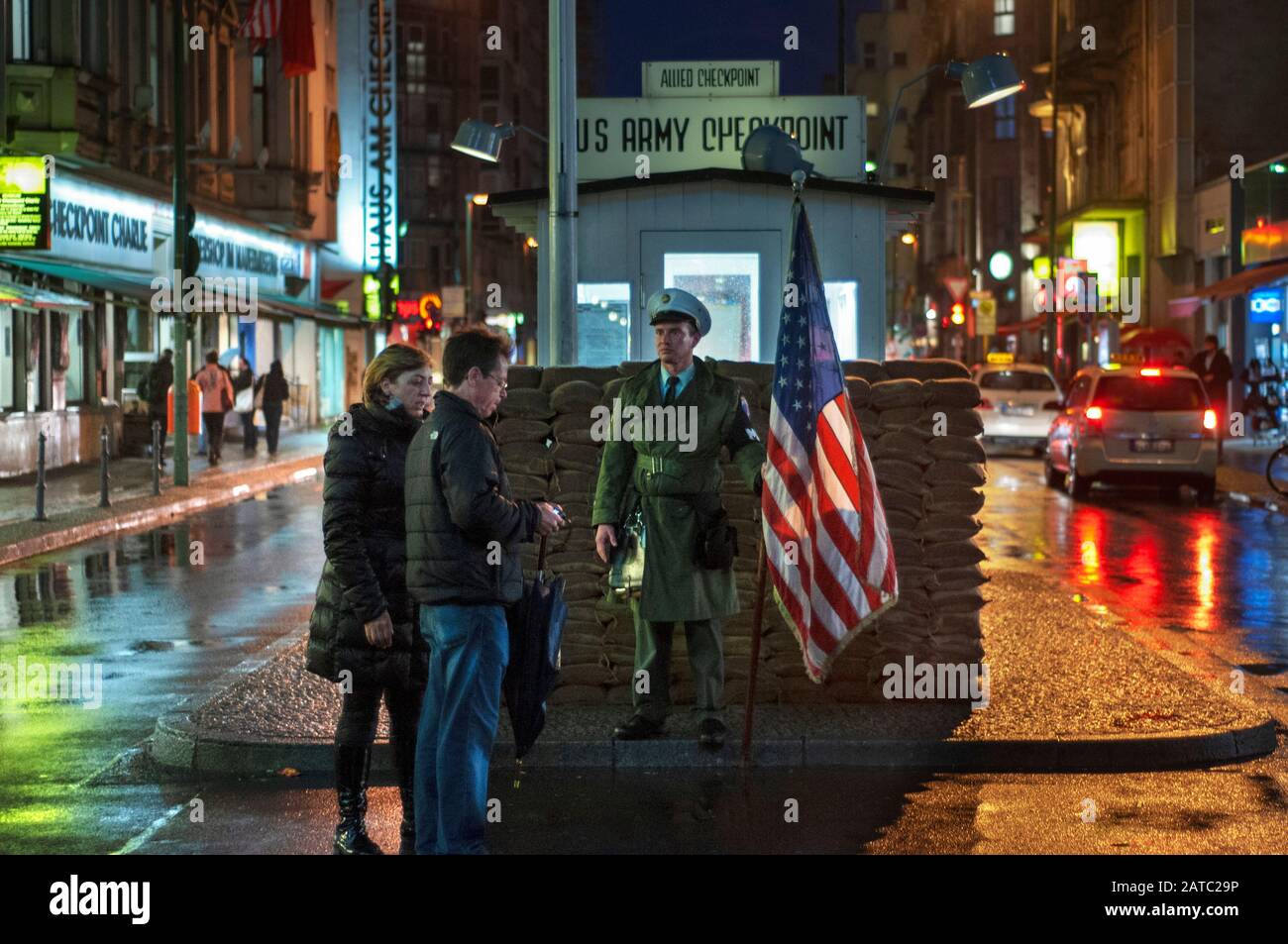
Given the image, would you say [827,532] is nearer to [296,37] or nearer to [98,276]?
[98,276]

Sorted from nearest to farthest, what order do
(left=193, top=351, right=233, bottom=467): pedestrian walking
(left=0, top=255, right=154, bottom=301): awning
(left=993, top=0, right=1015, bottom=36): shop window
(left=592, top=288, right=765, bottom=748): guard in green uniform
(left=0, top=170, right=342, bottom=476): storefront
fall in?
(left=592, top=288, right=765, bottom=748): guard in green uniform → (left=0, top=255, right=154, bottom=301): awning → (left=0, top=170, right=342, bottom=476): storefront → (left=193, top=351, right=233, bottom=467): pedestrian walking → (left=993, top=0, right=1015, bottom=36): shop window

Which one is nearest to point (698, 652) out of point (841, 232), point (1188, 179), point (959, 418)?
point (959, 418)

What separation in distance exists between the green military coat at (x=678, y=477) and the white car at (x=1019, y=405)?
28.7 m

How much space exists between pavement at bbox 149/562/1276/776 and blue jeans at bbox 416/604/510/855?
7.48ft

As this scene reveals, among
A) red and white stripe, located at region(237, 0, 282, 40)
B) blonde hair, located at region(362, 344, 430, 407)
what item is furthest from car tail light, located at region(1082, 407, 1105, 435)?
red and white stripe, located at region(237, 0, 282, 40)

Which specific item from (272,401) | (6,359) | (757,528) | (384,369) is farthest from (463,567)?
(272,401)

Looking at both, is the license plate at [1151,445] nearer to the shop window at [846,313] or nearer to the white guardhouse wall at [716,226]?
the shop window at [846,313]

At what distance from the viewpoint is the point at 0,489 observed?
91.8 feet

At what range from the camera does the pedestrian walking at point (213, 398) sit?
32719mm

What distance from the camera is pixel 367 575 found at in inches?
279

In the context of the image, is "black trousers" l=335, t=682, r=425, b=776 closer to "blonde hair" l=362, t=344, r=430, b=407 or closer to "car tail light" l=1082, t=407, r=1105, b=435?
"blonde hair" l=362, t=344, r=430, b=407

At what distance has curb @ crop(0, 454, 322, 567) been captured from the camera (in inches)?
780

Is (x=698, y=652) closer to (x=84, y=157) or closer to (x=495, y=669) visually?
(x=495, y=669)
